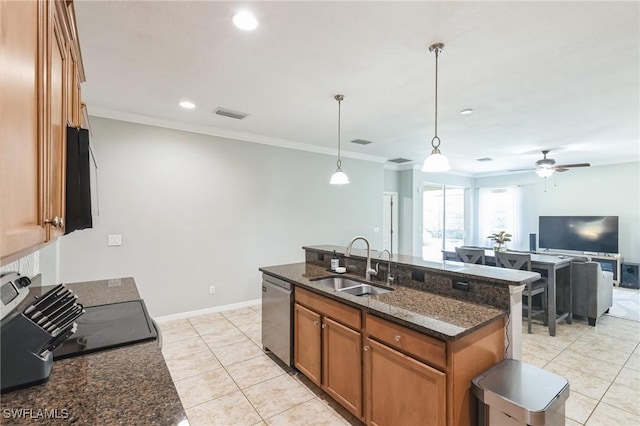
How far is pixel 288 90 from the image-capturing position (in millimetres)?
3174

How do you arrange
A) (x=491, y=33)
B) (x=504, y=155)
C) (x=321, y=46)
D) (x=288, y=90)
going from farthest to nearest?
1. (x=504, y=155)
2. (x=288, y=90)
3. (x=321, y=46)
4. (x=491, y=33)

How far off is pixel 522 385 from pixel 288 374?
6.40ft

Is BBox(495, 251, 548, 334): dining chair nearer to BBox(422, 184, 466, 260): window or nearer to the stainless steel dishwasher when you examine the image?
the stainless steel dishwasher

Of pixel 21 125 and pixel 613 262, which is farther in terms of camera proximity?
pixel 613 262

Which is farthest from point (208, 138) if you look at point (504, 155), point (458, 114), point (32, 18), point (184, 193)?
point (504, 155)

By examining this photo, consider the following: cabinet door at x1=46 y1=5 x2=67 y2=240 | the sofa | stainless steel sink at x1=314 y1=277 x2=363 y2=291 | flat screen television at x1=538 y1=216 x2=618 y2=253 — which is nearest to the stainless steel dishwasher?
stainless steel sink at x1=314 y1=277 x2=363 y2=291

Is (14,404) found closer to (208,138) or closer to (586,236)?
(208,138)

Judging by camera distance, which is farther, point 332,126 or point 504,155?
point 504,155

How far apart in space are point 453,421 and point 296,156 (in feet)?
15.1

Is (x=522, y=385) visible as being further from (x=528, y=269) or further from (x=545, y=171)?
(x=545, y=171)

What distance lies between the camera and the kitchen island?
161cm

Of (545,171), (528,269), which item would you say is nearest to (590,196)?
(545,171)

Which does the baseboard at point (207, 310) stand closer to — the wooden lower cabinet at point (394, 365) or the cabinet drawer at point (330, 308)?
the cabinet drawer at point (330, 308)

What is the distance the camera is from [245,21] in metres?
2.03
